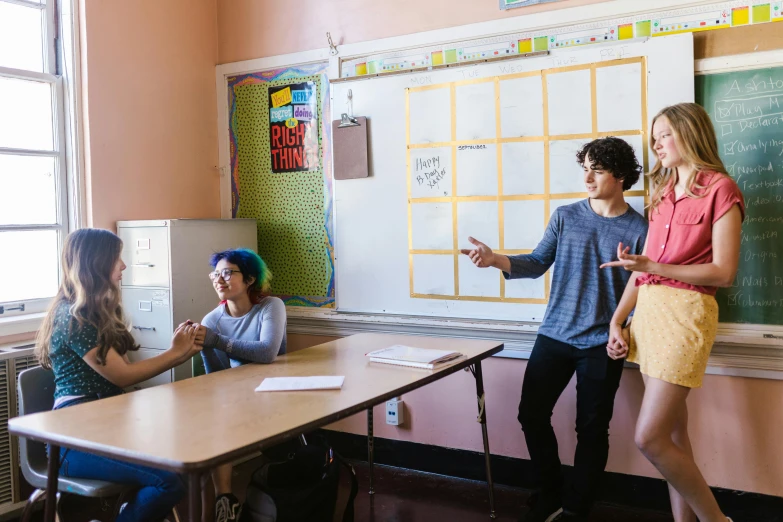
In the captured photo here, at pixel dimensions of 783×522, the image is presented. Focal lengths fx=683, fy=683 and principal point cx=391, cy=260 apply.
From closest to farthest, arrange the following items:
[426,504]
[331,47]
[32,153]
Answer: [426,504] → [32,153] → [331,47]

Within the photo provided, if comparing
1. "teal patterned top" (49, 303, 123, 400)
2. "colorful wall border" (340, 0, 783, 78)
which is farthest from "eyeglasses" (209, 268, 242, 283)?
"colorful wall border" (340, 0, 783, 78)

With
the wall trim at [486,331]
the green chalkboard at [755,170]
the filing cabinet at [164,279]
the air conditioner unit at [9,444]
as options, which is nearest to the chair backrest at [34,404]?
the air conditioner unit at [9,444]

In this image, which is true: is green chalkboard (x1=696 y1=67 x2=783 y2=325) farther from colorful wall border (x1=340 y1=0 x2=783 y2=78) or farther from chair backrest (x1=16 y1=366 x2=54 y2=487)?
chair backrest (x1=16 y1=366 x2=54 y2=487)

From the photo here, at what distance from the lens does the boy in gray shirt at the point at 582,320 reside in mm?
2559

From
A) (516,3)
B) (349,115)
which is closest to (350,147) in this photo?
(349,115)

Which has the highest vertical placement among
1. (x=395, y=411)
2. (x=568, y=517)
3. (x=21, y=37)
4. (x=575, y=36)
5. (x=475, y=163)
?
(x=21, y=37)

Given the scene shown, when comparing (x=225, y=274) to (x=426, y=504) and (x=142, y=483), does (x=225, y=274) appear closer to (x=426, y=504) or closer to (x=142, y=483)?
(x=142, y=483)

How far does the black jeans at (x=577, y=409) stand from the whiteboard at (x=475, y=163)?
41 centimetres

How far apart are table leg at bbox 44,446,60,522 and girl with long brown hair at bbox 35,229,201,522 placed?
212 millimetres

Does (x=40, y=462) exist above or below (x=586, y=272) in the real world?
below

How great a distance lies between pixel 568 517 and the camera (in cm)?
262

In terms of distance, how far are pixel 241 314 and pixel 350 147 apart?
1.14 metres

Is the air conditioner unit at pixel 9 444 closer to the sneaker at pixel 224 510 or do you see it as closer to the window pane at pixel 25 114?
the window pane at pixel 25 114

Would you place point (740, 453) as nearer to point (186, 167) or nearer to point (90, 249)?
point (90, 249)
